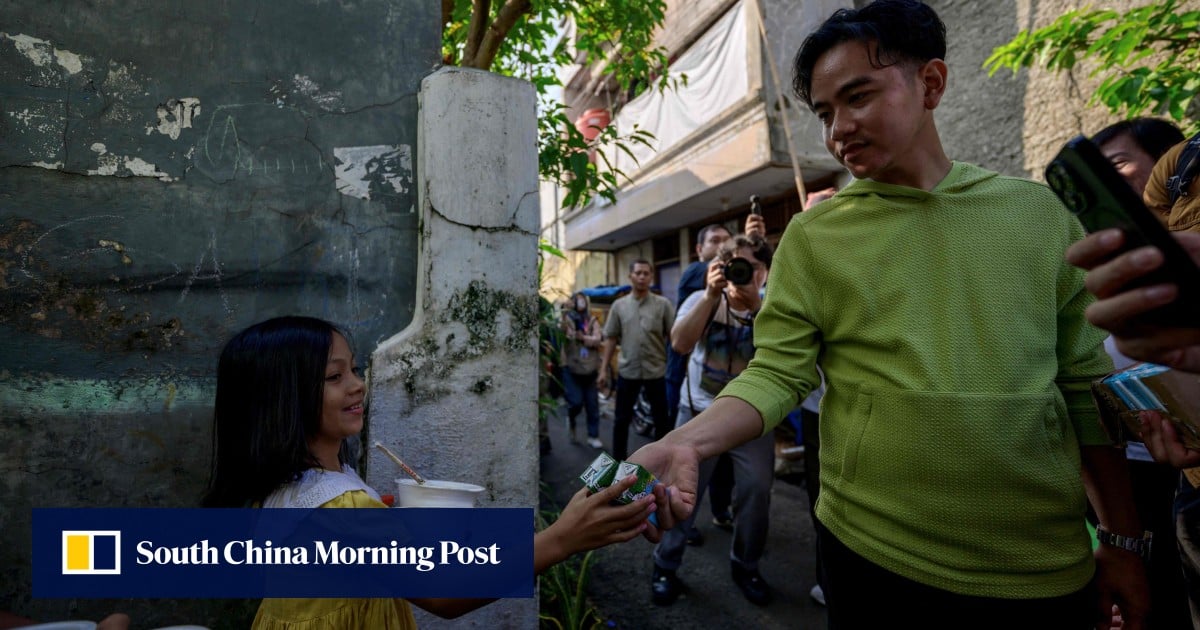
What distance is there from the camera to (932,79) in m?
1.32

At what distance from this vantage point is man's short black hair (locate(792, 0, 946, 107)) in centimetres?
125

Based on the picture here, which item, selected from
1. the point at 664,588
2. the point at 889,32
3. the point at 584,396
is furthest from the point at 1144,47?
the point at 584,396

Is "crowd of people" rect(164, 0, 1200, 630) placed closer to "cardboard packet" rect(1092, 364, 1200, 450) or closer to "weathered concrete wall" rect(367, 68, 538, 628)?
"cardboard packet" rect(1092, 364, 1200, 450)

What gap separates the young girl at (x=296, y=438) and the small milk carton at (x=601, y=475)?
17cm

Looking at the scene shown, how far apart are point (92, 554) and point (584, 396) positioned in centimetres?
529

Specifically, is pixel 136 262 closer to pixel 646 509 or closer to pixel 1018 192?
pixel 646 509

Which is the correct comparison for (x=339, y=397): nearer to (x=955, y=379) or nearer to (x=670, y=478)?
(x=670, y=478)

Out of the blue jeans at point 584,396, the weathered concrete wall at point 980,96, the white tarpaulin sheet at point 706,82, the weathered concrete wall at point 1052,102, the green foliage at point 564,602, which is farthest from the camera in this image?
the white tarpaulin sheet at point 706,82

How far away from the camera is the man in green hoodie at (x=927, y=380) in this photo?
1128 millimetres

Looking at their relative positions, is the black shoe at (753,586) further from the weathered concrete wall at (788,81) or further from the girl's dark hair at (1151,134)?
the weathered concrete wall at (788,81)

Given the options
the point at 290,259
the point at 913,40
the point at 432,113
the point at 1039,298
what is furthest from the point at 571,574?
the point at 913,40

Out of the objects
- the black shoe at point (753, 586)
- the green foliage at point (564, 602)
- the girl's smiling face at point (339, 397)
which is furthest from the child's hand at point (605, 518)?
the black shoe at point (753, 586)

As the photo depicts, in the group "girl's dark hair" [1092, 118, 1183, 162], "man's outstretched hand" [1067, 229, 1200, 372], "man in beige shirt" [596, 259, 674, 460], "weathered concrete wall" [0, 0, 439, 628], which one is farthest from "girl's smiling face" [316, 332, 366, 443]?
"man in beige shirt" [596, 259, 674, 460]

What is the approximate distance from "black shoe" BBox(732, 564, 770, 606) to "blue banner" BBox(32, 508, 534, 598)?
2.06 m
